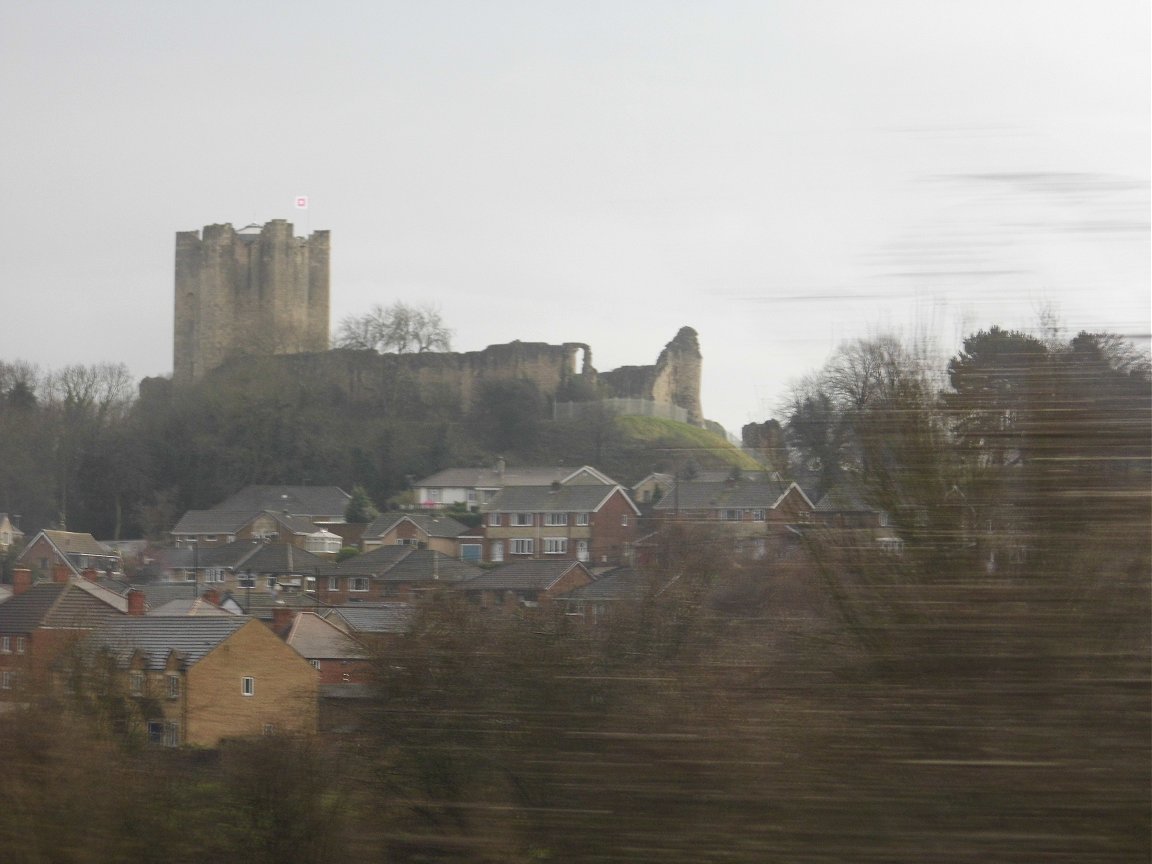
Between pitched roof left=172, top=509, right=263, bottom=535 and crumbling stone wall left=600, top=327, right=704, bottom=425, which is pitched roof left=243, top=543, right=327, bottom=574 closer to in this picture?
pitched roof left=172, top=509, right=263, bottom=535

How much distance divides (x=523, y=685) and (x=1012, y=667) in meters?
1.14

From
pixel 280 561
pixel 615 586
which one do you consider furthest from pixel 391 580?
pixel 280 561

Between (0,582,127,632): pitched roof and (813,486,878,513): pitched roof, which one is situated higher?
(813,486,878,513): pitched roof

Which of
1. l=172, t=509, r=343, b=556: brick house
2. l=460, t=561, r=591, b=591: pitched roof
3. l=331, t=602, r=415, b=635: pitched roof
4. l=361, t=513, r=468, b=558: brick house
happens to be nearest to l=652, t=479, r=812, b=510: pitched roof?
l=460, t=561, r=591, b=591: pitched roof

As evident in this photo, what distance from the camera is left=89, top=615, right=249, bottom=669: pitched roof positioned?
464cm

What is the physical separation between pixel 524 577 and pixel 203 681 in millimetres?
1313

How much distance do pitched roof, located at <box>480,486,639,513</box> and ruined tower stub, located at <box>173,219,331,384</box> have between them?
1924 inches

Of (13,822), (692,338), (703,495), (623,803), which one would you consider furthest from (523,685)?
(692,338)

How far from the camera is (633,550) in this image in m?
3.98

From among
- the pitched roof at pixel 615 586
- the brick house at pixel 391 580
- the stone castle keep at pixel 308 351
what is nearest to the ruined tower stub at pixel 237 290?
the stone castle keep at pixel 308 351

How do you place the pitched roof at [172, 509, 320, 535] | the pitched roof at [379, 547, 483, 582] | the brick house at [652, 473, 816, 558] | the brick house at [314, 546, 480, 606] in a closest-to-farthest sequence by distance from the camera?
the brick house at [652, 473, 816, 558] → the brick house at [314, 546, 480, 606] → the pitched roof at [379, 547, 483, 582] → the pitched roof at [172, 509, 320, 535]

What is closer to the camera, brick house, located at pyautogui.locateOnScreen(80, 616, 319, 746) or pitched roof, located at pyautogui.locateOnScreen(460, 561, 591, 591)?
brick house, located at pyautogui.locateOnScreen(80, 616, 319, 746)

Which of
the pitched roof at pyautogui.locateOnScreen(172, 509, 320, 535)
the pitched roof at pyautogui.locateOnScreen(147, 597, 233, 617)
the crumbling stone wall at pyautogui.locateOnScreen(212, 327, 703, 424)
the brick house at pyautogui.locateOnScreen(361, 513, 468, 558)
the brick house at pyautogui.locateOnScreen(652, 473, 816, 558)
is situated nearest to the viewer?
the brick house at pyautogui.locateOnScreen(652, 473, 816, 558)

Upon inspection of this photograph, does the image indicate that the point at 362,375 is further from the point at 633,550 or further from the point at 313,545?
the point at 633,550
